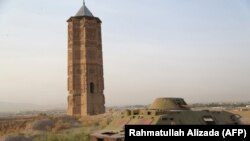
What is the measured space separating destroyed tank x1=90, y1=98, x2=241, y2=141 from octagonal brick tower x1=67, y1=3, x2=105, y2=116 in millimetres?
27455

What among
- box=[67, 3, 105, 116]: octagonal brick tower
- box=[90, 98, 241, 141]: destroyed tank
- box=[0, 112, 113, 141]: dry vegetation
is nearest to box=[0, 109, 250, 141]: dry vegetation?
box=[0, 112, 113, 141]: dry vegetation

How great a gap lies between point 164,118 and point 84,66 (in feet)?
101

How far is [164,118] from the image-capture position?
536 inches

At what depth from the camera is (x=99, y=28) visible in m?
45.7

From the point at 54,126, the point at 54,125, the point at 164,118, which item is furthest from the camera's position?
the point at 54,125

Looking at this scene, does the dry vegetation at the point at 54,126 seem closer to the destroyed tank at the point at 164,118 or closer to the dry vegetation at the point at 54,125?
the dry vegetation at the point at 54,125

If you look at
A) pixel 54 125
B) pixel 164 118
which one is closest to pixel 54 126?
pixel 54 125

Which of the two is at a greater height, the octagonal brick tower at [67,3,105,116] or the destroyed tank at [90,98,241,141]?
the octagonal brick tower at [67,3,105,116]

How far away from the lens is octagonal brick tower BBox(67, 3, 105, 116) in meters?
43.2

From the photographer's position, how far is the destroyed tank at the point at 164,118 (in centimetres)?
1362

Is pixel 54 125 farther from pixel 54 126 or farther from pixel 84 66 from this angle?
pixel 84 66

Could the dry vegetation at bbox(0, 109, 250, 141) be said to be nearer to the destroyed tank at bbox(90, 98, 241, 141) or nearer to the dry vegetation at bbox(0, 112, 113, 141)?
the dry vegetation at bbox(0, 112, 113, 141)

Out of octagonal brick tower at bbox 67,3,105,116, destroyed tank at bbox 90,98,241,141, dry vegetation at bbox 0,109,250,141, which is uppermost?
octagonal brick tower at bbox 67,3,105,116

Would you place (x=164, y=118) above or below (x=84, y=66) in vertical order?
below
